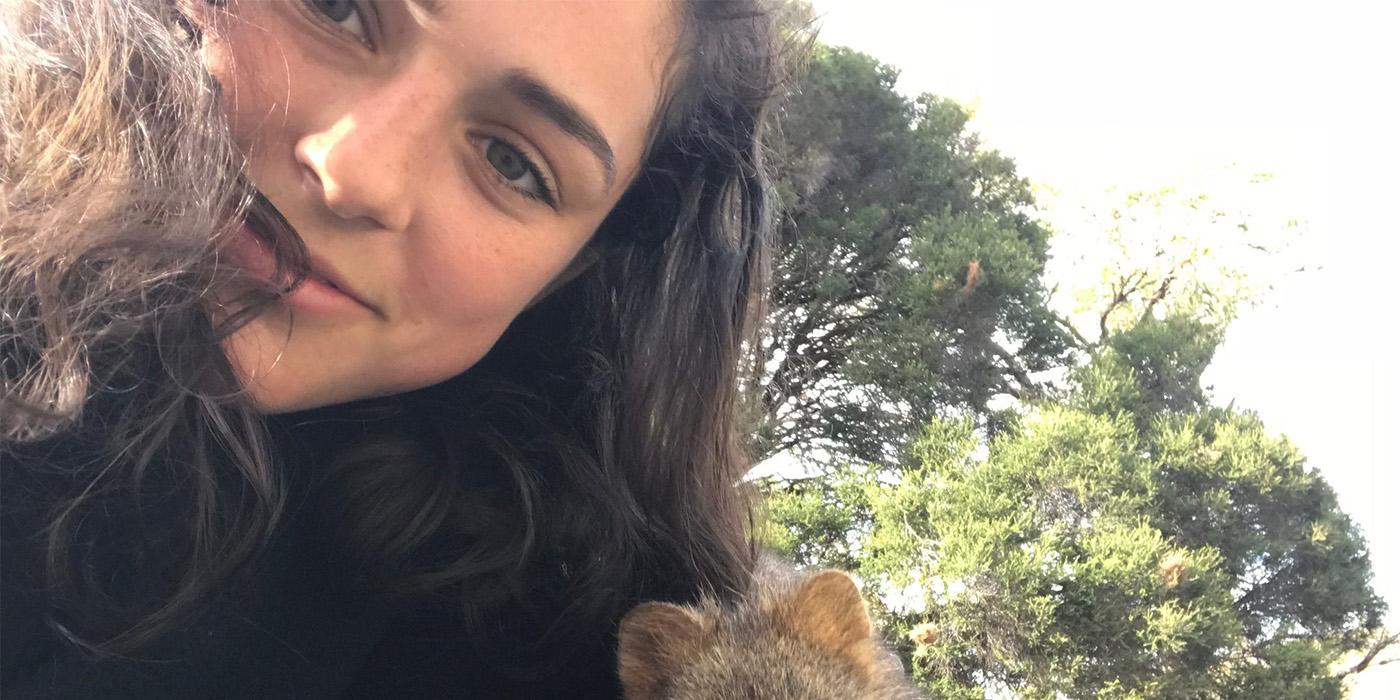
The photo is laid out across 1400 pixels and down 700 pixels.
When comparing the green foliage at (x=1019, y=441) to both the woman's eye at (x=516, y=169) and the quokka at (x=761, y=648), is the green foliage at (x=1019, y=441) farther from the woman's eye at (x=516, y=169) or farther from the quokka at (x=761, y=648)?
the woman's eye at (x=516, y=169)

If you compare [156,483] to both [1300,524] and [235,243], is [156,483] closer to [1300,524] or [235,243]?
[235,243]

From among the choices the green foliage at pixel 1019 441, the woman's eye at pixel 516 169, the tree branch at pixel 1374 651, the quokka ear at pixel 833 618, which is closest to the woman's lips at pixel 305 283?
the woman's eye at pixel 516 169

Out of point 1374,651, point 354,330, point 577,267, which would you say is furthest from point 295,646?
point 1374,651

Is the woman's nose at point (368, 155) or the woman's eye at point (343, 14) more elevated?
the woman's eye at point (343, 14)

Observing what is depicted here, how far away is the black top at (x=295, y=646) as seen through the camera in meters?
1.11

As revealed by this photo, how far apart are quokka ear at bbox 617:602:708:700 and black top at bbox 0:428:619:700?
6cm

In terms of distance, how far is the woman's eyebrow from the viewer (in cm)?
107

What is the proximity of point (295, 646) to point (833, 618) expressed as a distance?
975mm

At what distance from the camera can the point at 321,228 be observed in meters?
1.07

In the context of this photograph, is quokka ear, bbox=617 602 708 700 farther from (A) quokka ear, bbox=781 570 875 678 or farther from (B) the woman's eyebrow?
(B) the woman's eyebrow

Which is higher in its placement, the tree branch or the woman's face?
the tree branch

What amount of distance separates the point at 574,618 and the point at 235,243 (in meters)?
0.87

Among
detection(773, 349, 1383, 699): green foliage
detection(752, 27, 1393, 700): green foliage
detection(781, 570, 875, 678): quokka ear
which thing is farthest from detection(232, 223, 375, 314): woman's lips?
detection(773, 349, 1383, 699): green foliage

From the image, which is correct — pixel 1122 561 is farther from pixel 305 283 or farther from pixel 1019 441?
pixel 305 283
